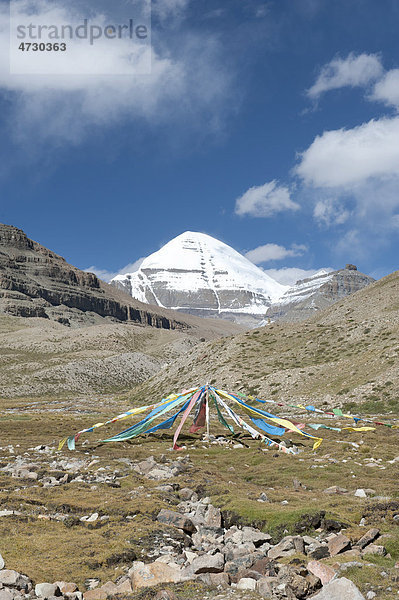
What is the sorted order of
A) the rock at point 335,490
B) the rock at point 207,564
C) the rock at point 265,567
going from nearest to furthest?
1. the rock at point 265,567
2. the rock at point 207,564
3. the rock at point 335,490

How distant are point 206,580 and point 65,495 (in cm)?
846

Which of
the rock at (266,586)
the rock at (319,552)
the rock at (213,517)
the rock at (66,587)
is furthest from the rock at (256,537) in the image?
the rock at (66,587)

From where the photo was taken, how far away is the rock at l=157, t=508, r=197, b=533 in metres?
12.6

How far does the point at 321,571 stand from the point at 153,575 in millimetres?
3541

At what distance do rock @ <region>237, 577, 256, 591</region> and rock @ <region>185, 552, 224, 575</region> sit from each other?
73 cm

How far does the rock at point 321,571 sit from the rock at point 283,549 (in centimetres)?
110

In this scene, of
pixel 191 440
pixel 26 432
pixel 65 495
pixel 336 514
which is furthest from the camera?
pixel 26 432

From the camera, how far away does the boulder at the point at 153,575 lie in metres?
9.27

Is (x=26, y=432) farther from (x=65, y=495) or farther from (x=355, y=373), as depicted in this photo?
(x=355, y=373)

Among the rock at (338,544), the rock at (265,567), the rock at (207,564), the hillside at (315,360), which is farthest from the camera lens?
the hillside at (315,360)

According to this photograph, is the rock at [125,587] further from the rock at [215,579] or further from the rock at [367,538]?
the rock at [367,538]

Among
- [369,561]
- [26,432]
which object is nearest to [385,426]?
[369,561]

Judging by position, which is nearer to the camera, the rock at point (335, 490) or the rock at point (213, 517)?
the rock at point (213, 517)

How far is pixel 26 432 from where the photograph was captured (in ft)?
117
